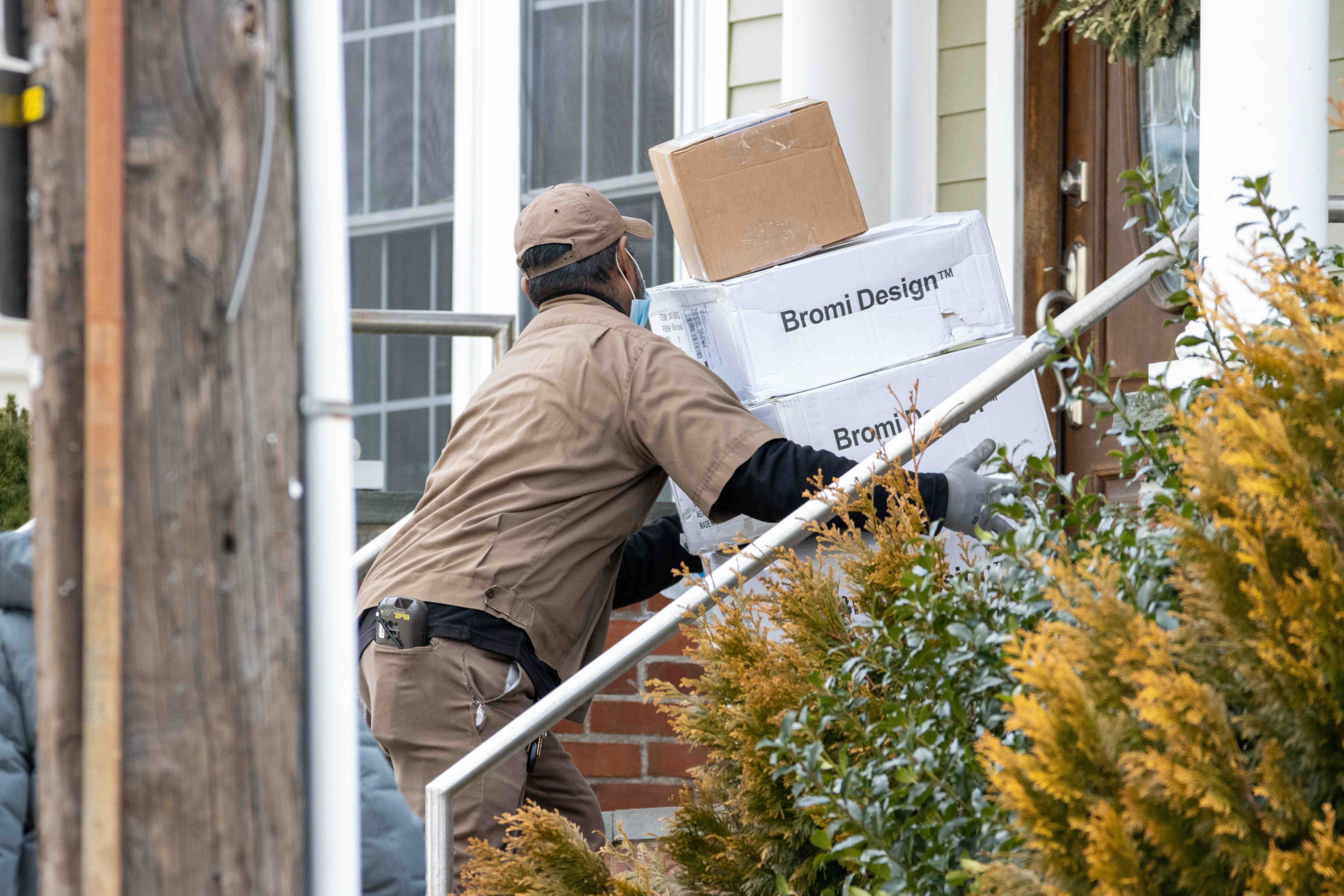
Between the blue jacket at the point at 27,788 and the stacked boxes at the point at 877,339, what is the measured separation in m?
1.27

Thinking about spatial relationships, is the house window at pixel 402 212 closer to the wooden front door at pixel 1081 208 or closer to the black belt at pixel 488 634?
the wooden front door at pixel 1081 208

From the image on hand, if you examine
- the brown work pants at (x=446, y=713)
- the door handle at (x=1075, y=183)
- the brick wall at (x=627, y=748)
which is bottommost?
the brick wall at (x=627, y=748)

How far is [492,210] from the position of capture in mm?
5266

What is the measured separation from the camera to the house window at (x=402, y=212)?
17.3 feet

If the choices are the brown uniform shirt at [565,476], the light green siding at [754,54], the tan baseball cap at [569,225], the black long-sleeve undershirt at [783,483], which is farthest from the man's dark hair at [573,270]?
the light green siding at [754,54]

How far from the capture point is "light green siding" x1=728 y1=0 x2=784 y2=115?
5.32 m

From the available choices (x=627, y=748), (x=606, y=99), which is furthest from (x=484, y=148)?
(x=627, y=748)

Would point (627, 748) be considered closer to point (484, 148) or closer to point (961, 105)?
point (484, 148)

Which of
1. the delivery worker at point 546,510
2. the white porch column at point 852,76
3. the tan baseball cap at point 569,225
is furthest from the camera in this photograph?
the white porch column at point 852,76

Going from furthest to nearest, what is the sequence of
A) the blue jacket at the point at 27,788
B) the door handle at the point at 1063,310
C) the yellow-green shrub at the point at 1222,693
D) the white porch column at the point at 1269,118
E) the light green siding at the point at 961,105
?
1. the light green siding at the point at 961,105
2. the door handle at the point at 1063,310
3. the white porch column at the point at 1269,118
4. the blue jacket at the point at 27,788
5. the yellow-green shrub at the point at 1222,693

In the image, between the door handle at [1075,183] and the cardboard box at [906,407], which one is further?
the door handle at [1075,183]

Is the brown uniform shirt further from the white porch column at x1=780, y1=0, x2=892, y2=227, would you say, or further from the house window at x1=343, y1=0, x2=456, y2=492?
the house window at x1=343, y1=0, x2=456, y2=492

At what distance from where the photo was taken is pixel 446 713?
3.06 meters

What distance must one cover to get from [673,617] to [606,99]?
314 cm
